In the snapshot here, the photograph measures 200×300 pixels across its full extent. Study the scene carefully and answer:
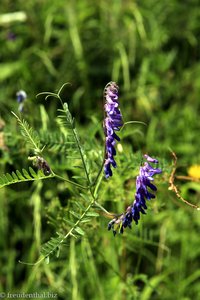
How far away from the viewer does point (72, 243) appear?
8.14 ft

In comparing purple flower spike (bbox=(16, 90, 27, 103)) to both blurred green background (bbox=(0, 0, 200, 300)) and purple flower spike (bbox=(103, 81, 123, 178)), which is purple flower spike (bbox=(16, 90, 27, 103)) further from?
purple flower spike (bbox=(103, 81, 123, 178))

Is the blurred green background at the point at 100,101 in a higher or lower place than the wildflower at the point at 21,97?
lower

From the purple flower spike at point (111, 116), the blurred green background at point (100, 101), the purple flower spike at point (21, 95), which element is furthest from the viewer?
the blurred green background at point (100, 101)

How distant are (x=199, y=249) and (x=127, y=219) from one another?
57.1 inches

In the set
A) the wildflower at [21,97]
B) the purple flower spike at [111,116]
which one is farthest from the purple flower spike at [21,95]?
the purple flower spike at [111,116]

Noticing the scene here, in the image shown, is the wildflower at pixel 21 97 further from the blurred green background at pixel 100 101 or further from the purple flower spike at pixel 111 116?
the purple flower spike at pixel 111 116

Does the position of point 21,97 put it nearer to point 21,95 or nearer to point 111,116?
point 21,95

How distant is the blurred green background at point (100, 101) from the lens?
8.87ft

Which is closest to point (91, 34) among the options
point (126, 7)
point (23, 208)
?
point (126, 7)

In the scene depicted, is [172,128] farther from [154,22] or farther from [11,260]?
[11,260]

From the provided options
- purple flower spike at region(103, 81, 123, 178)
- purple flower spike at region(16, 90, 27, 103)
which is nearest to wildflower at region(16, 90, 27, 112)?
purple flower spike at region(16, 90, 27, 103)

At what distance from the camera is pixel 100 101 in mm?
3605

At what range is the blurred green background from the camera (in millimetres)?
2703

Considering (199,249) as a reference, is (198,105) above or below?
above
